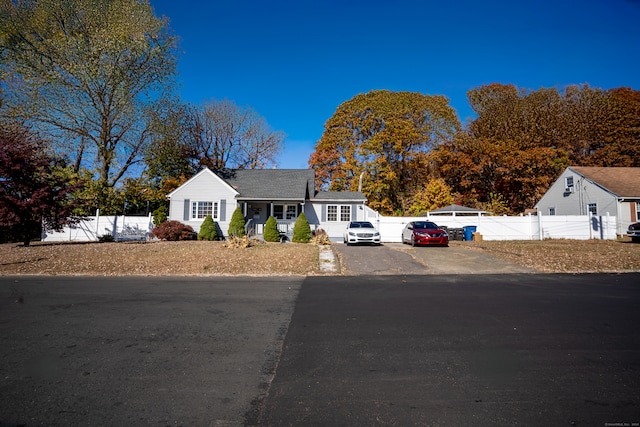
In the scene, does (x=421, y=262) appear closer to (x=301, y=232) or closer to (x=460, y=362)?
(x=301, y=232)

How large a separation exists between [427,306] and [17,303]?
796cm

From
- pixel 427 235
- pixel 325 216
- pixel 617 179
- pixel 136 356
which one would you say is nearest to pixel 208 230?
pixel 325 216

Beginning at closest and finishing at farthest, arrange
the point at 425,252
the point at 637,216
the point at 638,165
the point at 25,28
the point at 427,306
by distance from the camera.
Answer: the point at 427,306 → the point at 425,252 → the point at 25,28 → the point at 637,216 → the point at 638,165

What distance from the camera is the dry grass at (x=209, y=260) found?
11.9 meters

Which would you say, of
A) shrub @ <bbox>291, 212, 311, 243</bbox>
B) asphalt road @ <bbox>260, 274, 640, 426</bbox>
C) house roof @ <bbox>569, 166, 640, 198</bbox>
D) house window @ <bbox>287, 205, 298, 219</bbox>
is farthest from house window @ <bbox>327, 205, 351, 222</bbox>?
house roof @ <bbox>569, 166, 640, 198</bbox>

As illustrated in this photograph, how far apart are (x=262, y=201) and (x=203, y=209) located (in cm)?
407

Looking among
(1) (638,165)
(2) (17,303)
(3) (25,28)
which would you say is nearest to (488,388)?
(2) (17,303)

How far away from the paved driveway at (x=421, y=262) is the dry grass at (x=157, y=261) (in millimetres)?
1642

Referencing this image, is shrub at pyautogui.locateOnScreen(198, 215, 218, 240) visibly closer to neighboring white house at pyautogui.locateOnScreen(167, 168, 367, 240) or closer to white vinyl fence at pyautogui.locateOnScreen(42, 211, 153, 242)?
neighboring white house at pyautogui.locateOnScreen(167, 168, 367, 240)

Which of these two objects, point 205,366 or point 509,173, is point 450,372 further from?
point 509,173

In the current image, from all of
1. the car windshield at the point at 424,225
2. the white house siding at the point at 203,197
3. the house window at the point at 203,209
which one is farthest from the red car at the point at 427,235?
the house window at the point at 203,209

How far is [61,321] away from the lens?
5602mm

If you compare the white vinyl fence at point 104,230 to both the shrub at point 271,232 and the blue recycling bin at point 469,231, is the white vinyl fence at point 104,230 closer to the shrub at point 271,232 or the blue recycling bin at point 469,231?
the shrub at point 271,232

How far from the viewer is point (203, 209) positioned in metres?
24.2
